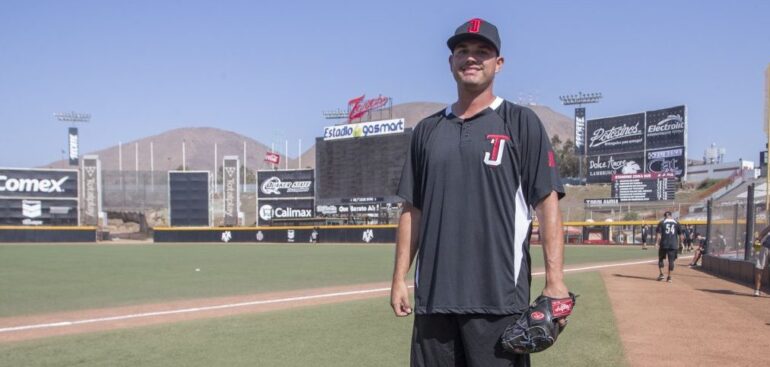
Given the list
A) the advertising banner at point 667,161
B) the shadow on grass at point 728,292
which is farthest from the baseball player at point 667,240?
the advertising banner at point 667,161

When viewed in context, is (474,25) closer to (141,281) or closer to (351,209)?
(141,281)

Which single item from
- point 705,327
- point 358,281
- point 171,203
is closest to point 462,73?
point 705,327

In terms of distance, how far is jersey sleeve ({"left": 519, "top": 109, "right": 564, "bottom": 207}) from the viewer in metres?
2.98

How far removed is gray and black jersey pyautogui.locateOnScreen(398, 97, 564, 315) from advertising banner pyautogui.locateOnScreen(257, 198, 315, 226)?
5479 cm

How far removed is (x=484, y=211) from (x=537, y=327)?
1.71ft

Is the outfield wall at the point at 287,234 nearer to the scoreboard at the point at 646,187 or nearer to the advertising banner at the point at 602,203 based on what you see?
the scoreboard at the point at 646,187

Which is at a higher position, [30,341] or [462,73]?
[462,73]

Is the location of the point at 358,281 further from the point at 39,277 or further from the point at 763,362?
the point at 763,362

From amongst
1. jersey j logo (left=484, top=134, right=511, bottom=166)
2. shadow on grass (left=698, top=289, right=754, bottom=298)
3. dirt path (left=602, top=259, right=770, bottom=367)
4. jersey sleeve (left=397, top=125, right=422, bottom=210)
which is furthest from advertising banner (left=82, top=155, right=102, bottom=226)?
jersey j logo (left=484, top=134, right=511, bottom=166)

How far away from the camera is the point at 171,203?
2425 inches

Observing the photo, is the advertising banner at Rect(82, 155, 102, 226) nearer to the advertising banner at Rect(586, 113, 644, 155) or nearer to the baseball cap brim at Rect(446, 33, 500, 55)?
the advertising banner at Rect(586, 113, 644, 155)

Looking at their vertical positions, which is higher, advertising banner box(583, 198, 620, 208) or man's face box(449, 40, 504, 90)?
man's face box(449, 40, 504, 90)

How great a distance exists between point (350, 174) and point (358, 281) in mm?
31673

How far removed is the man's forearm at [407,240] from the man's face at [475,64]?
0.65 meters
